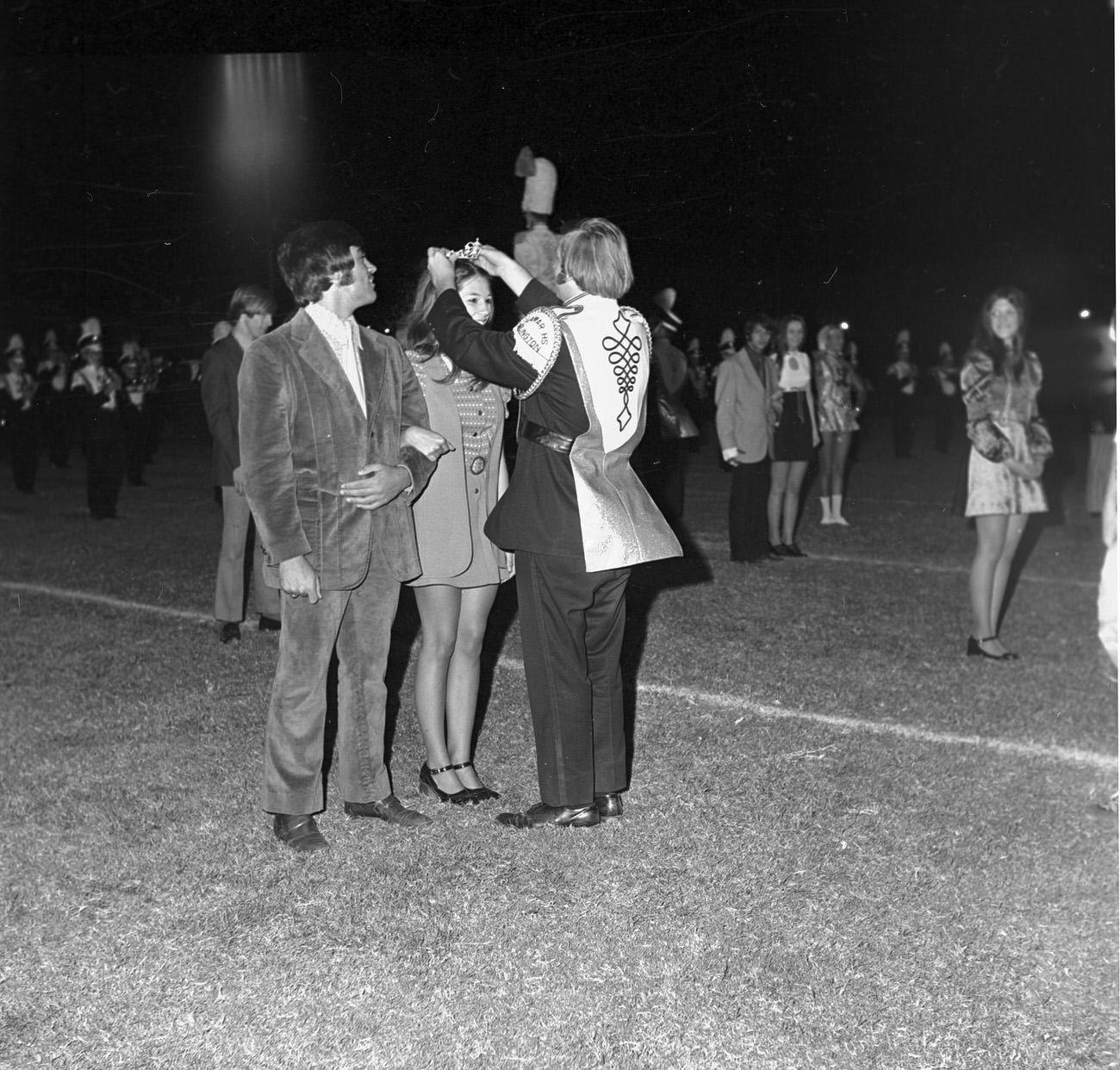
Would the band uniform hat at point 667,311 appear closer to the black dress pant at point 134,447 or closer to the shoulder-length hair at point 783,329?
the shoulder-length hair at point 783,329

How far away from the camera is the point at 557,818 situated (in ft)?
14.5

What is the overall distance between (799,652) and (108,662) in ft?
12.4

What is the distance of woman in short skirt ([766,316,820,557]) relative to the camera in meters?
11.0

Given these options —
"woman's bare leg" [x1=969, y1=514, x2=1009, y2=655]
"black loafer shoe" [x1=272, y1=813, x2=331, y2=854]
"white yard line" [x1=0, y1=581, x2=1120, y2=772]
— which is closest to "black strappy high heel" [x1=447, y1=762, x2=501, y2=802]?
"black loafer shoe" [x1=272, y1=813, x2=331, y2=854]

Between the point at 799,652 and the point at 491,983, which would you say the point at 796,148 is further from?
the point at 491,983

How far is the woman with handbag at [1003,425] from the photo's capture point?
6801 mm

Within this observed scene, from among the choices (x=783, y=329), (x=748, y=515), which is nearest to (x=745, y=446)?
(x=748, y=515)

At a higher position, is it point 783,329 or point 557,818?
point 783,329

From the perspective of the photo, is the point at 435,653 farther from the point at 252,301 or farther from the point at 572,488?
the point at 252,301

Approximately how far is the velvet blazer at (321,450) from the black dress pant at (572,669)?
0.44 metres

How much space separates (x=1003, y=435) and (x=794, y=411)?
443 centimetres

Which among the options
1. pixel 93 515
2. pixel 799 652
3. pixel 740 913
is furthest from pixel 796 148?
→ pixel 740 913

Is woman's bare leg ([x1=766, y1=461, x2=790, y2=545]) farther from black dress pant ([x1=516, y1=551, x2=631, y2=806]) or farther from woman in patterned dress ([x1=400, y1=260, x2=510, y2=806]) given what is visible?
black dress pant ([x1=516, y1=551, x2=631, y2=806])

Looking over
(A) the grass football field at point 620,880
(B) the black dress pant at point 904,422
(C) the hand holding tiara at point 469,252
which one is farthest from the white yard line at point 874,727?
(B) the black dress pant at point 904,422
